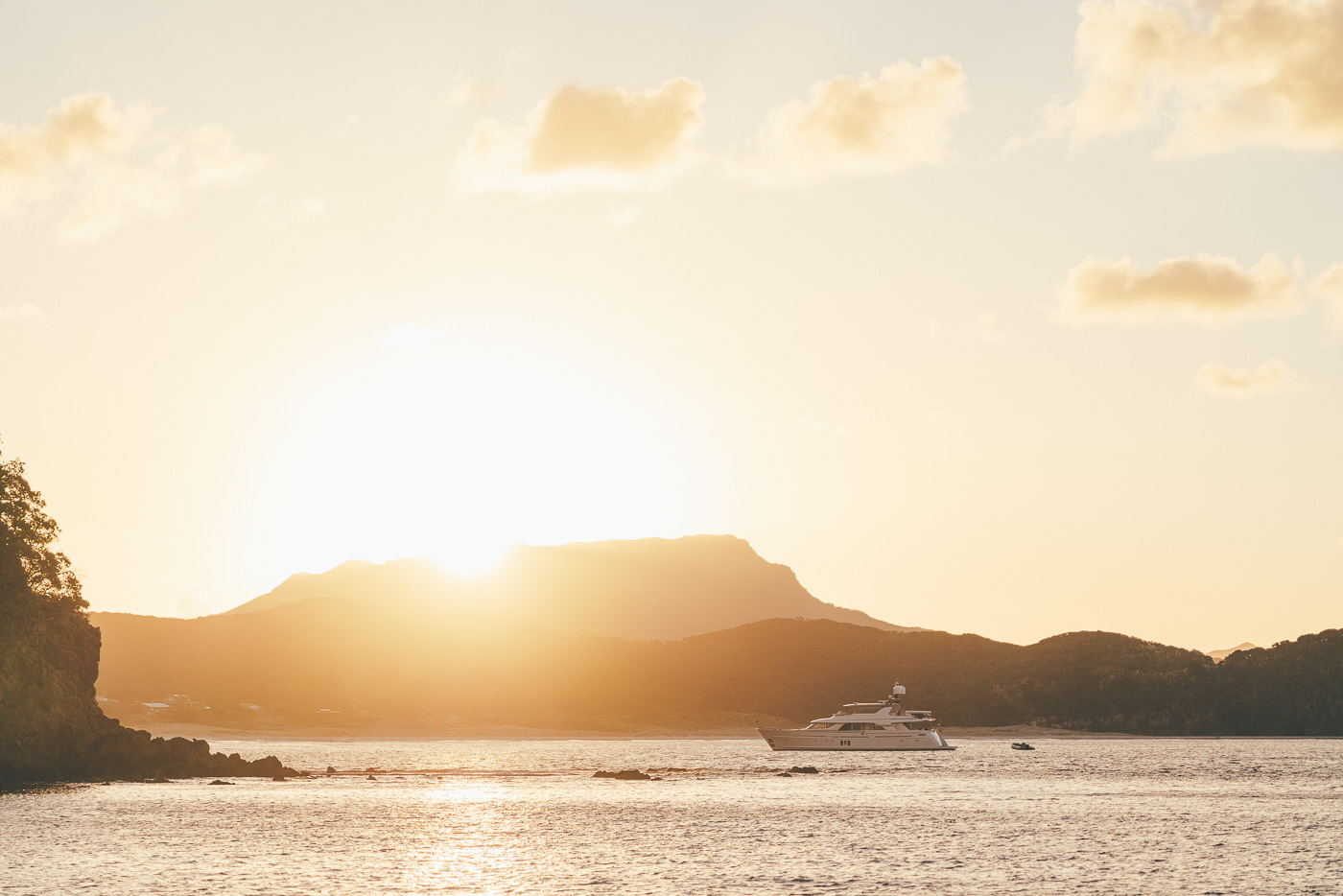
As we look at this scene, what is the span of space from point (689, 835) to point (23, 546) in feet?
182

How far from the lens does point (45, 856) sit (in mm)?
51156

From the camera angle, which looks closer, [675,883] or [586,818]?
[675,883]

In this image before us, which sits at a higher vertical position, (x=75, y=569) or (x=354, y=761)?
(x=75, y=569)

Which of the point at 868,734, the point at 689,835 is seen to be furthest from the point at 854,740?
the point at 689,835

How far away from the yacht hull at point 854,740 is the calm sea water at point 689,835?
3475 cm

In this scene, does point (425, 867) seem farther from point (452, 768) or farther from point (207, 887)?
point (452, 768)

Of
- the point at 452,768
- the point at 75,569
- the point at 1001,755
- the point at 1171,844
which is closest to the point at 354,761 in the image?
the point at 452,768

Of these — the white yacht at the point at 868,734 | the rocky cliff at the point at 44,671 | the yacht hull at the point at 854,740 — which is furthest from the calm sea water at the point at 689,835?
the white yacht at the point at 868,734

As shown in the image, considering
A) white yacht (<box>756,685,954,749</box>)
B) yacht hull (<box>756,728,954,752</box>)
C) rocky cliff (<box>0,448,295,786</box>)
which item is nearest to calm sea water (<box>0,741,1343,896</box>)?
rocky cliff (<box>0,448,295,786</box>)

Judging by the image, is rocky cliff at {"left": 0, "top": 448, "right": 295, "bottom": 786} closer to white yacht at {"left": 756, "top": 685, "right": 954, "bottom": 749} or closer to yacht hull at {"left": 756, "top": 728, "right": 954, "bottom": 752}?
yacht hull at {"left": 756, "top": 728, "right": 954, "bottom": 752}

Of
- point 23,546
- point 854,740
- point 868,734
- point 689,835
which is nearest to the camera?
point 689,835

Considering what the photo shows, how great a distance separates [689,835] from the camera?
217 feet

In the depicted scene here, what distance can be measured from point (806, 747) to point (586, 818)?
314 feet

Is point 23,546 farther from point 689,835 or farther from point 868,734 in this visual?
point 868,734
